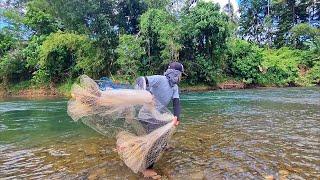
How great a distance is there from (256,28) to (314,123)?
137 ft

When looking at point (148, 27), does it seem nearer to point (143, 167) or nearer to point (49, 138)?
point (49, 138)

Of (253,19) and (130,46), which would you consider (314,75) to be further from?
(253,19)

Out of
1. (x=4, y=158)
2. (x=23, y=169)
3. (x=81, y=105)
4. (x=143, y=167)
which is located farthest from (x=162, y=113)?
(x=4, y=158)

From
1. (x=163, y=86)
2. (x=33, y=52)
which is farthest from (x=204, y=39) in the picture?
(x=163, y=86)

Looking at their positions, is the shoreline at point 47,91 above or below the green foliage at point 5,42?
below

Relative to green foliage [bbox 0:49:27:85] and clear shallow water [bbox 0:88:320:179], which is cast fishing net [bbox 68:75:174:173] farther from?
green foliage [bbox 0:49:27:85]

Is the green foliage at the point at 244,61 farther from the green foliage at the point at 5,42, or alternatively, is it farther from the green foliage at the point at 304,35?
the green foliage at the point at 5,42

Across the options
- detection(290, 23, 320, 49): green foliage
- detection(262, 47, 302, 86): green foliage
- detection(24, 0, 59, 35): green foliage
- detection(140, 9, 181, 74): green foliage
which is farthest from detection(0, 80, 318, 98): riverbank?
detection(290, 23, 320, 49): green foliage

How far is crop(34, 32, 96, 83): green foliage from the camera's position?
101 feet

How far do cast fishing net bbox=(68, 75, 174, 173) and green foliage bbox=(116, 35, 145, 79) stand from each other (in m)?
22.9

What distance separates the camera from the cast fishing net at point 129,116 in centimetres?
552

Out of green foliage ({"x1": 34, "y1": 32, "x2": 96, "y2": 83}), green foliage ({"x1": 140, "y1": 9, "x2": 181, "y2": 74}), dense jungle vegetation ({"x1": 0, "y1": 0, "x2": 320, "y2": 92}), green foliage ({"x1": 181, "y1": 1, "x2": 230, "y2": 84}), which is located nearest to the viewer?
green foliage ({"x1": 140, "y1": 9, "x2": 181, "y2": 74})

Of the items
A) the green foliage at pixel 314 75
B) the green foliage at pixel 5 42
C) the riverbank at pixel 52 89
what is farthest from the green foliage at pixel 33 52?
the green foliage at pixel 314 75

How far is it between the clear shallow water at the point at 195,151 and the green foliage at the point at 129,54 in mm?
17377
